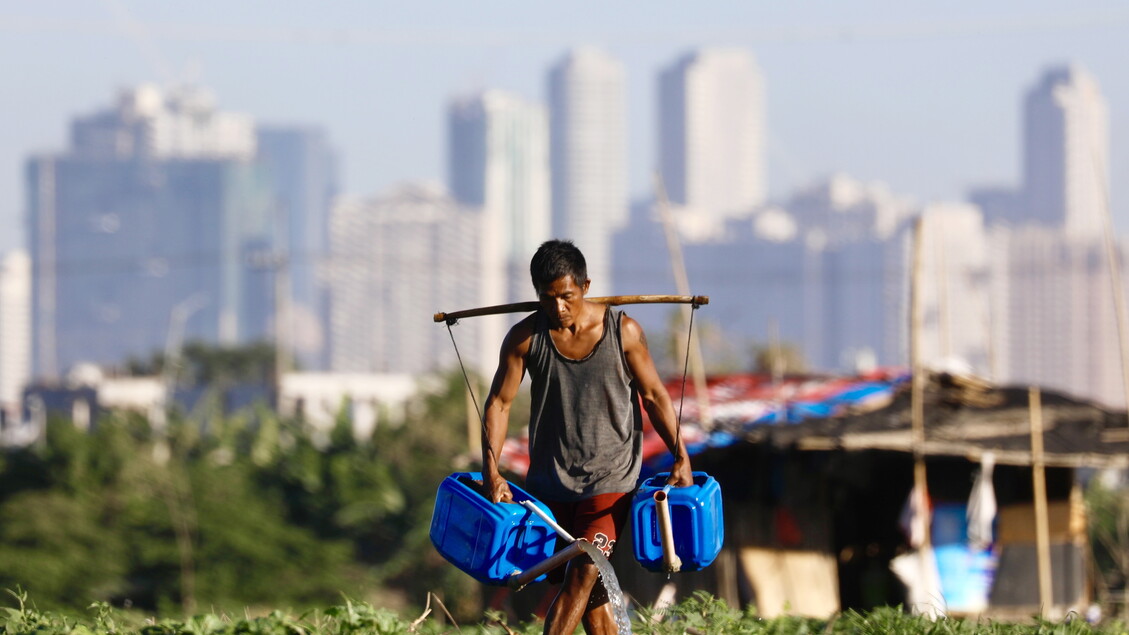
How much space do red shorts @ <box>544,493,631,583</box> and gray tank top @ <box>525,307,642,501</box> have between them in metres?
0.04

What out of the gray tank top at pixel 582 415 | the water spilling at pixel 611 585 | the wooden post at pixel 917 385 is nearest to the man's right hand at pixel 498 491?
the gray tank top at pixel 582 415

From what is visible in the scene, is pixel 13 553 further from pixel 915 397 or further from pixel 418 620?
pixel 418 620

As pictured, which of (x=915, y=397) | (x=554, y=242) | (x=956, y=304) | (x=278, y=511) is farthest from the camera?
(x=956, y=304)

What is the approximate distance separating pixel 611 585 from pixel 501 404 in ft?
2.55

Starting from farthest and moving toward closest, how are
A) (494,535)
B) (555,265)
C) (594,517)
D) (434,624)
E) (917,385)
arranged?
(917,385)
(434,624)
(594,517)
(494,535)
(555,265)

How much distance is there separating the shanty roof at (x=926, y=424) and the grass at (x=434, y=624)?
4.87 meters

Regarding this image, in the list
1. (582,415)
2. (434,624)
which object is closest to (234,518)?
(434,624)

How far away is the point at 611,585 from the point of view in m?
6.22

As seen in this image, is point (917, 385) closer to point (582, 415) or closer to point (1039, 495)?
point (1039, 495)

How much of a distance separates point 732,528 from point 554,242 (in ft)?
23.4

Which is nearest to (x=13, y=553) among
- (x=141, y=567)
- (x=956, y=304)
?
(x=141, y=567)

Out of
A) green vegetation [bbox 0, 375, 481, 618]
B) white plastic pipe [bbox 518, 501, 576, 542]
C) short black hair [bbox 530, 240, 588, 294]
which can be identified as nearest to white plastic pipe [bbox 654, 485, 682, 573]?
white plastic pipe [bbox 518, 501, 576, 542]

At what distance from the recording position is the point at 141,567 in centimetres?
3083

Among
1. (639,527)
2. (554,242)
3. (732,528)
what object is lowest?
(732,528)
